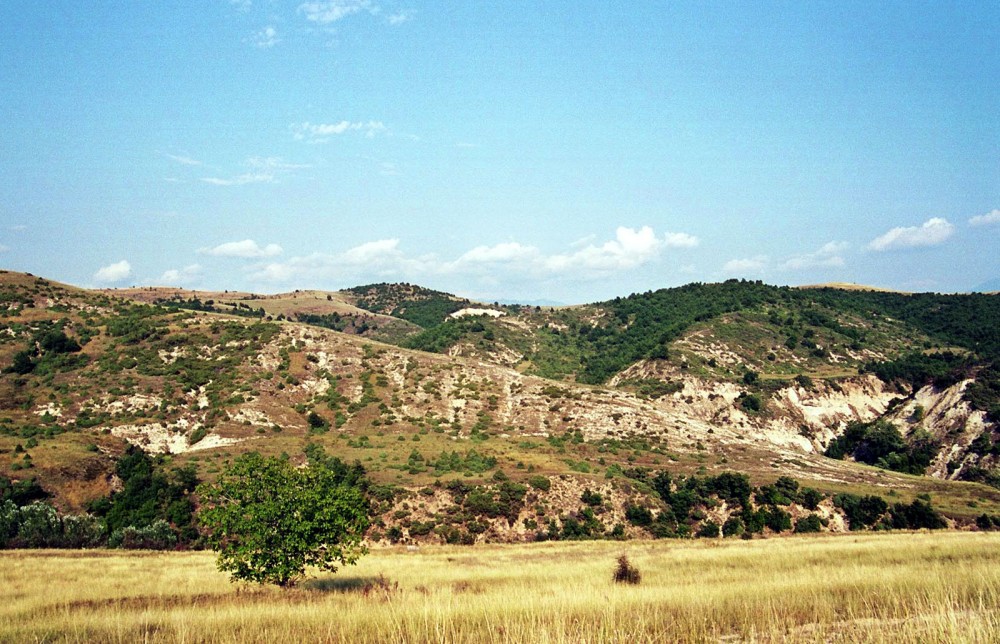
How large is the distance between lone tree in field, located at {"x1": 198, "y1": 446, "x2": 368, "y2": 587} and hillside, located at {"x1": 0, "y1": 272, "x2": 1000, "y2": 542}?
98.9ft

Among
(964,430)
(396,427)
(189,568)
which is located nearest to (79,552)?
(189,568)

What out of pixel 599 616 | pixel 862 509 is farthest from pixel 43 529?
pixel 862 509

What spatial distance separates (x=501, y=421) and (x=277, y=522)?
214ft

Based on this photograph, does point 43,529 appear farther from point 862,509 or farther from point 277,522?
point 862,509

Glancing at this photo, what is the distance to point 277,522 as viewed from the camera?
2139 centimetres

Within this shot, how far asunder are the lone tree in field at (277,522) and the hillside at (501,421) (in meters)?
30.2

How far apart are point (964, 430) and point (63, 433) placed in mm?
120693

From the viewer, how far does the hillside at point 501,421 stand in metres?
56.0

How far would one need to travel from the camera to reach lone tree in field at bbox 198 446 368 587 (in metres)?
20.6

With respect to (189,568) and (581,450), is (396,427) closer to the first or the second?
(581,450)

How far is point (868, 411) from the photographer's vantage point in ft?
354

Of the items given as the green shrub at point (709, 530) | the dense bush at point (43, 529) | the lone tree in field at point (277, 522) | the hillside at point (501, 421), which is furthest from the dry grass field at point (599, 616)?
the hillside at point (501, 421)

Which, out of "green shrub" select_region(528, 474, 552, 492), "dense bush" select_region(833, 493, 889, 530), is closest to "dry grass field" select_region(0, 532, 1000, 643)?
"green shrub" select_region(528, 474, 552, 492)

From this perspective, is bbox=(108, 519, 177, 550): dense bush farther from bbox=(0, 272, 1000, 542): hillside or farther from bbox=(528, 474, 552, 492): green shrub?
bbox=(528, 474, 552, 492): green shrub
